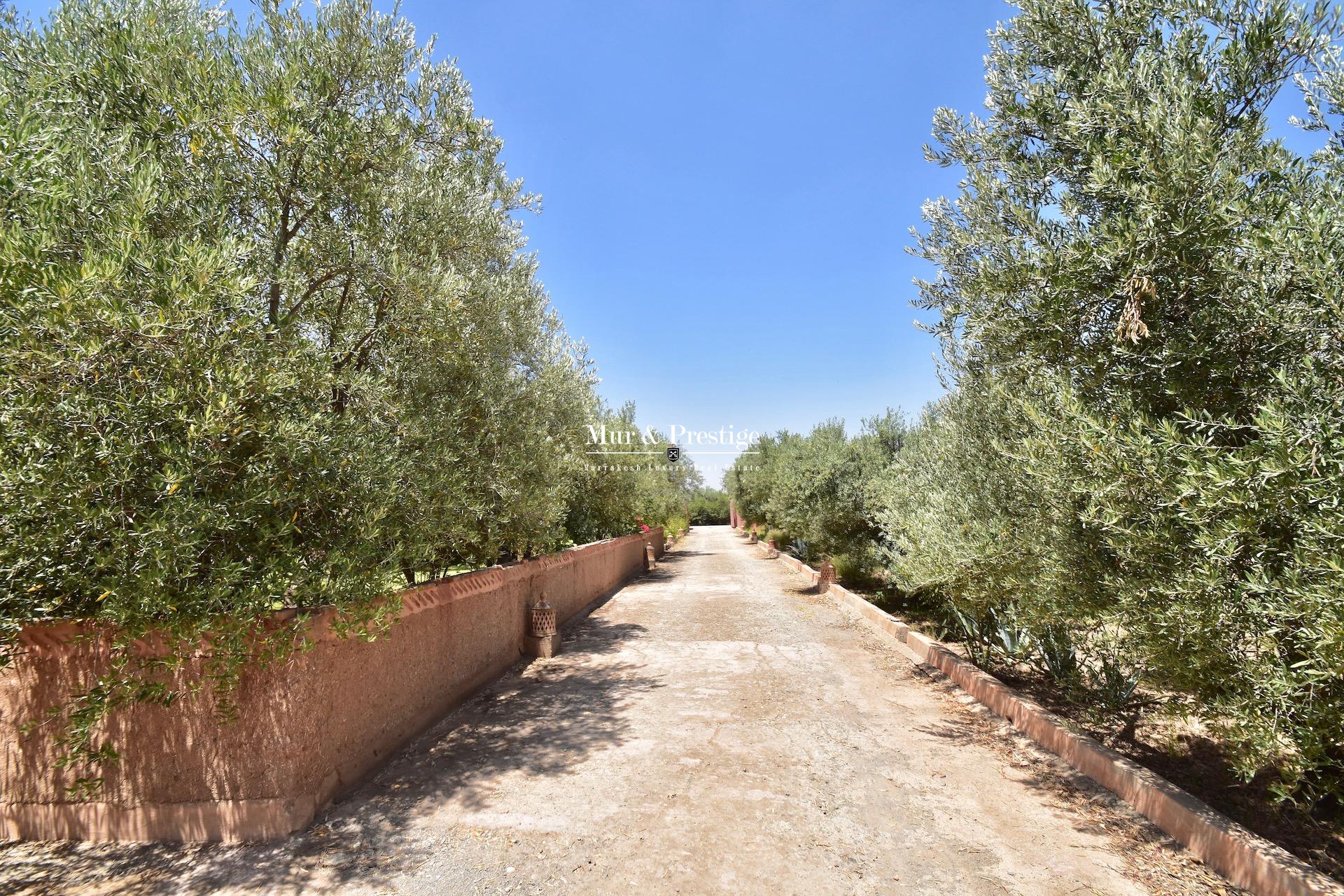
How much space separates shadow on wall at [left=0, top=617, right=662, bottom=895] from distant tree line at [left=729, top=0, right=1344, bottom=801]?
166 inches

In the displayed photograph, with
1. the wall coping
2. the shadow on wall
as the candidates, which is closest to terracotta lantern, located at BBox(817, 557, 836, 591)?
the wall coping

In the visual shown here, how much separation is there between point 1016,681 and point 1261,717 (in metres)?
4.95

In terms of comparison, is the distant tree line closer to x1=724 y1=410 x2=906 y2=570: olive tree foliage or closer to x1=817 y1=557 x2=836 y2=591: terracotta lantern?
x1=724 y1=410 x2=906 y2=570: olive tree foliage

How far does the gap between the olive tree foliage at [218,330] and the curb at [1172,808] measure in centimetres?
523

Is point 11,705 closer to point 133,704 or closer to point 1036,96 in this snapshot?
point 133,704

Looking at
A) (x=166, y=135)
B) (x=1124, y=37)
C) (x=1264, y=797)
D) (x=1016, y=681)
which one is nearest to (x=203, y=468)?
(x=166, y=135)

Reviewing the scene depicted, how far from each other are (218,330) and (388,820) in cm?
331

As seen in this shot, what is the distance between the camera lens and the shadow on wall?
368 cm

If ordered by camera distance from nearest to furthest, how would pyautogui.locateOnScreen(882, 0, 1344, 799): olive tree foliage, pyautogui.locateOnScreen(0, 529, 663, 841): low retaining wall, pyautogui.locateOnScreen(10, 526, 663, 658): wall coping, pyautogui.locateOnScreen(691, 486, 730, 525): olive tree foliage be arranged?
pyautogui.locateOnScreen(882, 0, 1344, 799): olive tree foliage → pyautogui.locateOnScreen(10, 526, 663, 658): wall coping → pyautogui.locateOnScreen(0, 529, 663, 841): low retaining wall → pyautogui.locateOnScreen(691, 486, 730, 525): olive tree foliage

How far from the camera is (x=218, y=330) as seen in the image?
3.76 m

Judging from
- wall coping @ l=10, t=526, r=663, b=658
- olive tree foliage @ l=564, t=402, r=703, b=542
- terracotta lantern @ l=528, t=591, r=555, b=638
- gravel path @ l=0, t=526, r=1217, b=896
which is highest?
olive tree foliage @ l=564, t=402, r=703, b=542

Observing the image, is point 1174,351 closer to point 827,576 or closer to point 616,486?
point 827,576

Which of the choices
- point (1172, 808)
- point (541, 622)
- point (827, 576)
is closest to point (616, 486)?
point (827, 576)

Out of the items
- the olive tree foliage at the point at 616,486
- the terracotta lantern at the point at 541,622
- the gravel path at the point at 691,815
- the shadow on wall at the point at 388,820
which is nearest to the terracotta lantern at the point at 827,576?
the olive tree foliage at the point at 616,486
